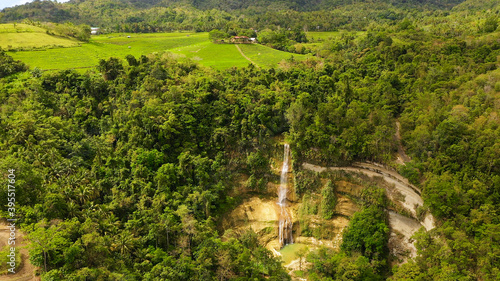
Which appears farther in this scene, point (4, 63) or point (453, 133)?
point (4, 63)

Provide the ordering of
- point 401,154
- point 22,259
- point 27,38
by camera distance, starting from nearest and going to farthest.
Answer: point 22,259 → point 401,154 → point 27,38

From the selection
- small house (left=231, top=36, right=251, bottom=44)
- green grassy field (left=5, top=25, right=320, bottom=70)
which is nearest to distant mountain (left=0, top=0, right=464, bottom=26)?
green grassy field (left=5, top=25, right=320, bottom=70)

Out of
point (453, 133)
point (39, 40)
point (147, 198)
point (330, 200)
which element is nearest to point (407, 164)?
point (453, 133)

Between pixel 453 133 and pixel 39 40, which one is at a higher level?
pixel 39 40

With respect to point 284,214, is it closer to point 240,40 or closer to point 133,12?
point 240,40

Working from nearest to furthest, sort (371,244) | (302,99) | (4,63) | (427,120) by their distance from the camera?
(371,244)
(427,120)
(302,99)
(4,63)

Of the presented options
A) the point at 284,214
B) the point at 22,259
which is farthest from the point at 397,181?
the point at 22,259

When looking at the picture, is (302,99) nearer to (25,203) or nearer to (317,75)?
(317,75)
